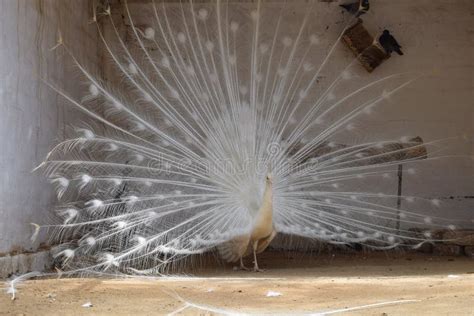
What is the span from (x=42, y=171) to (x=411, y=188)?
4525 millimetres

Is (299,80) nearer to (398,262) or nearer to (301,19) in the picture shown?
(301,19)

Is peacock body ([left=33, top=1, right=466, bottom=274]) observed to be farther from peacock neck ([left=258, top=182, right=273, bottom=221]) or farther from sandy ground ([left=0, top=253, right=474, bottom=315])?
sandy ground ([left=0, top=253, right=474, bottom=315])

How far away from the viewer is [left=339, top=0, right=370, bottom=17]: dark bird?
8383 mm

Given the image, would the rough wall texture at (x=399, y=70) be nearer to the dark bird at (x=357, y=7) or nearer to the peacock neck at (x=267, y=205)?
the dark bird at (x=357, y=7)

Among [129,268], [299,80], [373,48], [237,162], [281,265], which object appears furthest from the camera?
[373,48]

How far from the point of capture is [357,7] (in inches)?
334

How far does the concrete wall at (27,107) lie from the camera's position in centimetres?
529

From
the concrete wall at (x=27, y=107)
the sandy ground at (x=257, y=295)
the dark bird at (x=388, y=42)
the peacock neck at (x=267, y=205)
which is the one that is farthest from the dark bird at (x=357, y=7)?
the sandy ground at (x=257, y=295)

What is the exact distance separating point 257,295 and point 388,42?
4.90 meters

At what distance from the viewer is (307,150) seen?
22.4 feet

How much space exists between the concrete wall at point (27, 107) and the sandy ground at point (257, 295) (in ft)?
2.48

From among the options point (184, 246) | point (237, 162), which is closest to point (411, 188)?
point (237, 162)

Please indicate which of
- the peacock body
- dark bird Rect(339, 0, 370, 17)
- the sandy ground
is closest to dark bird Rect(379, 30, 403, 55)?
dark bird Rect(339, 0, 370, 17)

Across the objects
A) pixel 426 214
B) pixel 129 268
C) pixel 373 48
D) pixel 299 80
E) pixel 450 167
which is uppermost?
pixel 373 48
